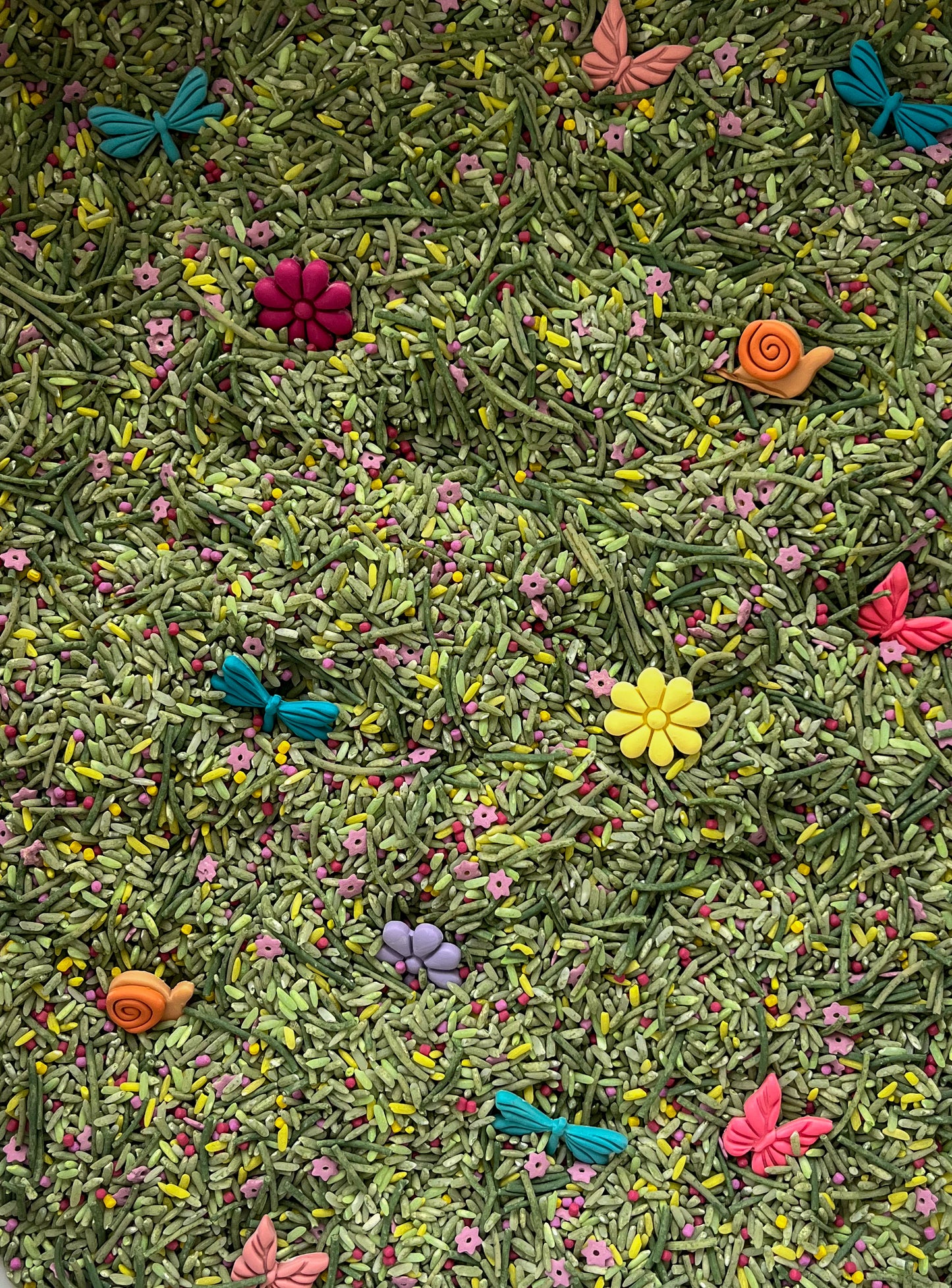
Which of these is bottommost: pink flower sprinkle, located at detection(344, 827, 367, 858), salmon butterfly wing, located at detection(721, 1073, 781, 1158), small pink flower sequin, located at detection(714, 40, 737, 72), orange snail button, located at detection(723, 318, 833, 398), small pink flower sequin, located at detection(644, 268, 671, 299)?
salmon butterfly wing, located at detection(721, 1073, 781, 1158)

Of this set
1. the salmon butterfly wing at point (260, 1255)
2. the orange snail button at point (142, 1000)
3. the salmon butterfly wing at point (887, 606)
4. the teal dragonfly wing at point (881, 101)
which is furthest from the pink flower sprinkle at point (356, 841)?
the teal dragonfly wing at point (881, 101)

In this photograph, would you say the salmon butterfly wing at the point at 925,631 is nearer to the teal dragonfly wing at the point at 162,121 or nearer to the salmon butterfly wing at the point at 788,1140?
the salmon butterfly wing at the point at 788,1140

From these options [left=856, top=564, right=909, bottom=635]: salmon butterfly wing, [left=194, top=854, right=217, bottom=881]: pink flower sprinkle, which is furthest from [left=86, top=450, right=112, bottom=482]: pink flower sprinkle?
[left=856, top=564, right=909, bottom=635]: salmon butterfly wing

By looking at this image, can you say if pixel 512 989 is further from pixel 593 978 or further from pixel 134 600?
pixel 134 600

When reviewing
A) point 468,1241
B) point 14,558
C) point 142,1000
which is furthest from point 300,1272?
point 14,558

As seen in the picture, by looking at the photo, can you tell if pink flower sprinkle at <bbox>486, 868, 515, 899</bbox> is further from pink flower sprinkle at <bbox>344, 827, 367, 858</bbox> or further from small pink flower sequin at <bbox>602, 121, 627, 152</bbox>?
small pink flower sequin at <bbox>602, 121, 627, 152</bbox>
